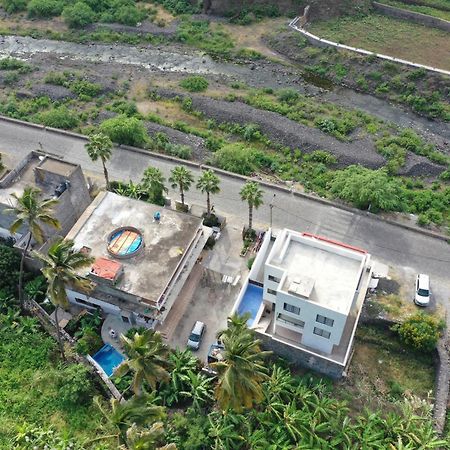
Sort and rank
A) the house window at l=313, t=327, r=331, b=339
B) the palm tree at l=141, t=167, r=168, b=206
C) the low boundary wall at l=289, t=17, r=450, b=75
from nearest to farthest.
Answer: the house window at l=313, t=327, r=331, b=339
the palm tree at l=141, t=167, r=168, b=206
the low boundary wall at l=289, t=17, r=450, b=75

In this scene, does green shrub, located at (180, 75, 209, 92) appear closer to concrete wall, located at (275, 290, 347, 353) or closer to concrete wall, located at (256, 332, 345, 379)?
concrete wall, located at (275, 290, 347, 353)

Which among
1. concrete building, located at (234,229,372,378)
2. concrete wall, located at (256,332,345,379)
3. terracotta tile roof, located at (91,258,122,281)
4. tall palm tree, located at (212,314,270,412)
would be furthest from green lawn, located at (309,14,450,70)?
tall palm tree, located at (212,314,270,412)

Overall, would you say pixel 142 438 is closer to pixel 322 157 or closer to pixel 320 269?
pixel 320 269

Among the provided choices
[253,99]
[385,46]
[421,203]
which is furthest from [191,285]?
[385,46]

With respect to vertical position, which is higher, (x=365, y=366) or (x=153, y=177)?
(x=153, y=177)

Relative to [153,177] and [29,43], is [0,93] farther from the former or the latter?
[153,177]

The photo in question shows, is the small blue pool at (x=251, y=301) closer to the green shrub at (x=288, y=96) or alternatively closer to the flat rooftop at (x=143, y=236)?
the flat rooftop at (x=143, y=236)
